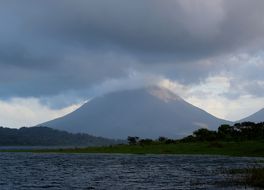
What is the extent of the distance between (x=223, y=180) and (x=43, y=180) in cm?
2163

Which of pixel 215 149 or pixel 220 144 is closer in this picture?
pixel 215 149

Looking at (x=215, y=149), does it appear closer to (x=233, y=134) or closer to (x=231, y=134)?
(x=233, y=134)

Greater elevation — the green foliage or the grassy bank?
the green foliage

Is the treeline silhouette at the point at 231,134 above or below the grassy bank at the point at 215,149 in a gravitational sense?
above

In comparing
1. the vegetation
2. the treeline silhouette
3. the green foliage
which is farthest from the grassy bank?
the green foliage

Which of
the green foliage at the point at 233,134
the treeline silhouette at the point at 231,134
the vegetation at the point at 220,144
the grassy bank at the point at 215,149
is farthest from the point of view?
the treeline silhouette at the point at 231,134

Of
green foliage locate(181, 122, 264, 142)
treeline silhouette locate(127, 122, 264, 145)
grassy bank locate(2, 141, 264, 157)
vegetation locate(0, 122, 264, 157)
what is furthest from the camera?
treeline silhouette locate(127, 122, 264, 145)

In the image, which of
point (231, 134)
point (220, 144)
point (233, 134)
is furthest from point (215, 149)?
point (231, 134)

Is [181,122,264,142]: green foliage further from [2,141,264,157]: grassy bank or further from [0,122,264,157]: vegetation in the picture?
[2,141,264,157]: grassy bank

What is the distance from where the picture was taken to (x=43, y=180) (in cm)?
5744

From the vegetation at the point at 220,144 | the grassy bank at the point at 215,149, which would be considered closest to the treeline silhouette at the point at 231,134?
the vegetation at the point at 220,144

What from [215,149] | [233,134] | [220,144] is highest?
[233,134]

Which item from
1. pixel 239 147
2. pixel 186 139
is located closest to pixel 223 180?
pixel 239 147

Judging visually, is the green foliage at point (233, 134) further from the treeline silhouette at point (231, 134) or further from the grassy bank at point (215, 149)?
the grassy bank at point (215, 149)
